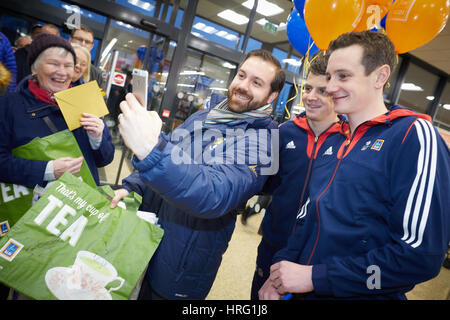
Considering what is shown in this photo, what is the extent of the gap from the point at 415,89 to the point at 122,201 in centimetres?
791

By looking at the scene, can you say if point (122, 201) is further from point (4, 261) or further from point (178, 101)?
point (178, 101)

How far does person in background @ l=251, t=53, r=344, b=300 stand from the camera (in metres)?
1.43

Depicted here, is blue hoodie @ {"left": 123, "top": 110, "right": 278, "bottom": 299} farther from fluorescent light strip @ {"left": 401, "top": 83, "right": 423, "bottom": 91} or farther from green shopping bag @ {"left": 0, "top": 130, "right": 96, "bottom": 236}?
fluorescent light strip @ {"left": 401, "top": 83, "right": 423, "bottom": 91}

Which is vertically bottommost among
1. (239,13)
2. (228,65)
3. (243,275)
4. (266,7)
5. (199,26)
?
(243,275)

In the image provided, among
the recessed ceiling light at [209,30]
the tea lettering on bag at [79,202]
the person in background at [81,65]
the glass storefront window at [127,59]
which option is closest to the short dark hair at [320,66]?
the tea lettering on bag at [79,202]

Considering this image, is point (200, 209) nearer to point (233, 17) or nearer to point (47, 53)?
point (47, 53)


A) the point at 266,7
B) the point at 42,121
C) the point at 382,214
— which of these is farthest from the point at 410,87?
the point at 42,121

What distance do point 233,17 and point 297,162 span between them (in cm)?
418

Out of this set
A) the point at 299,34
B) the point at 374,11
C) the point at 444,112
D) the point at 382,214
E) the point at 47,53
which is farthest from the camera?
the point at 444,112

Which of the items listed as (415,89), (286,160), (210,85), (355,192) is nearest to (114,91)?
(210,85)

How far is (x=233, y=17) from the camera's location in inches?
185

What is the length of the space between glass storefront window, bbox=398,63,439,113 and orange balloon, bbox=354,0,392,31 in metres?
5.82

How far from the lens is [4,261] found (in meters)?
0.84

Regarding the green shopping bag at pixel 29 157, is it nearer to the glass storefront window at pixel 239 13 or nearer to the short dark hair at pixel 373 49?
the short dark hair at pixel 373 49
